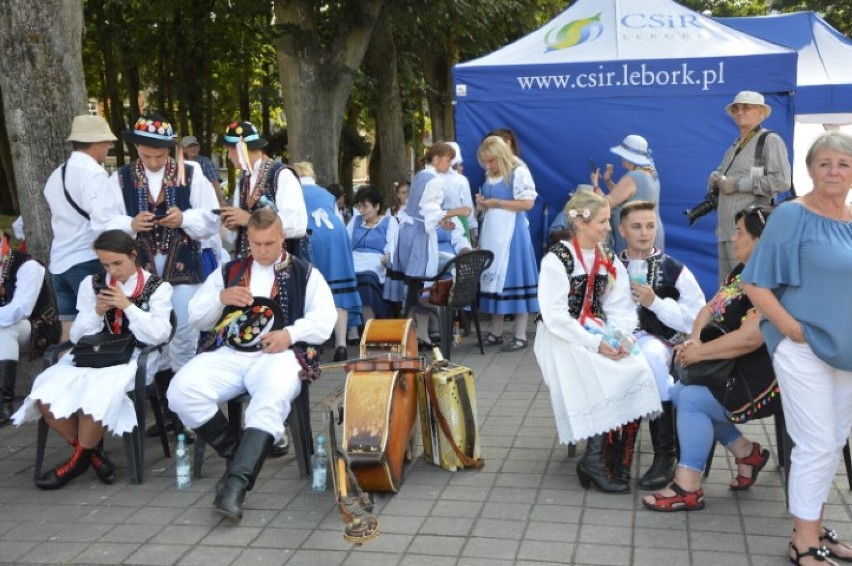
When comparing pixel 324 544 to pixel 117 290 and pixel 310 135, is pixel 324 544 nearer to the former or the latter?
pixel 117 290

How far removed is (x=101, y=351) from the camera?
5105mm

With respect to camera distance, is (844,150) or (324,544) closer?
(844,150)

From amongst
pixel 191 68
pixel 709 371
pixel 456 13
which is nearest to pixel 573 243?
pixel 709 371

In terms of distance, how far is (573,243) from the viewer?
193 inches

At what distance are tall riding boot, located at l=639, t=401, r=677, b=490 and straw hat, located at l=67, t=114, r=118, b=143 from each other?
3.74 meters

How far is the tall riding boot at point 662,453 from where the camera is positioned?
15.4 feet

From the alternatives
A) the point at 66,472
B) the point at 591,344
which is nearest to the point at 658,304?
the point at 591,344

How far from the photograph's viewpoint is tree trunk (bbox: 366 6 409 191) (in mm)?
15266

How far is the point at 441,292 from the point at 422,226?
64 centimetres

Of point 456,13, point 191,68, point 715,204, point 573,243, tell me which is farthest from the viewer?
point 191,68

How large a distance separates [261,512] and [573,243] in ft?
6.68

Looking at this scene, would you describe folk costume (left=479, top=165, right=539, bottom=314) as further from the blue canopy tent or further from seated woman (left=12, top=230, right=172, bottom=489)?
→ seated woman (left=12, top=230, right=172, bottom=489)

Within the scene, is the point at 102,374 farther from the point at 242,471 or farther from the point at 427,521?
the point at 427,521

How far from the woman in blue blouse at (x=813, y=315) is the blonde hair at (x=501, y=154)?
4605 mm
